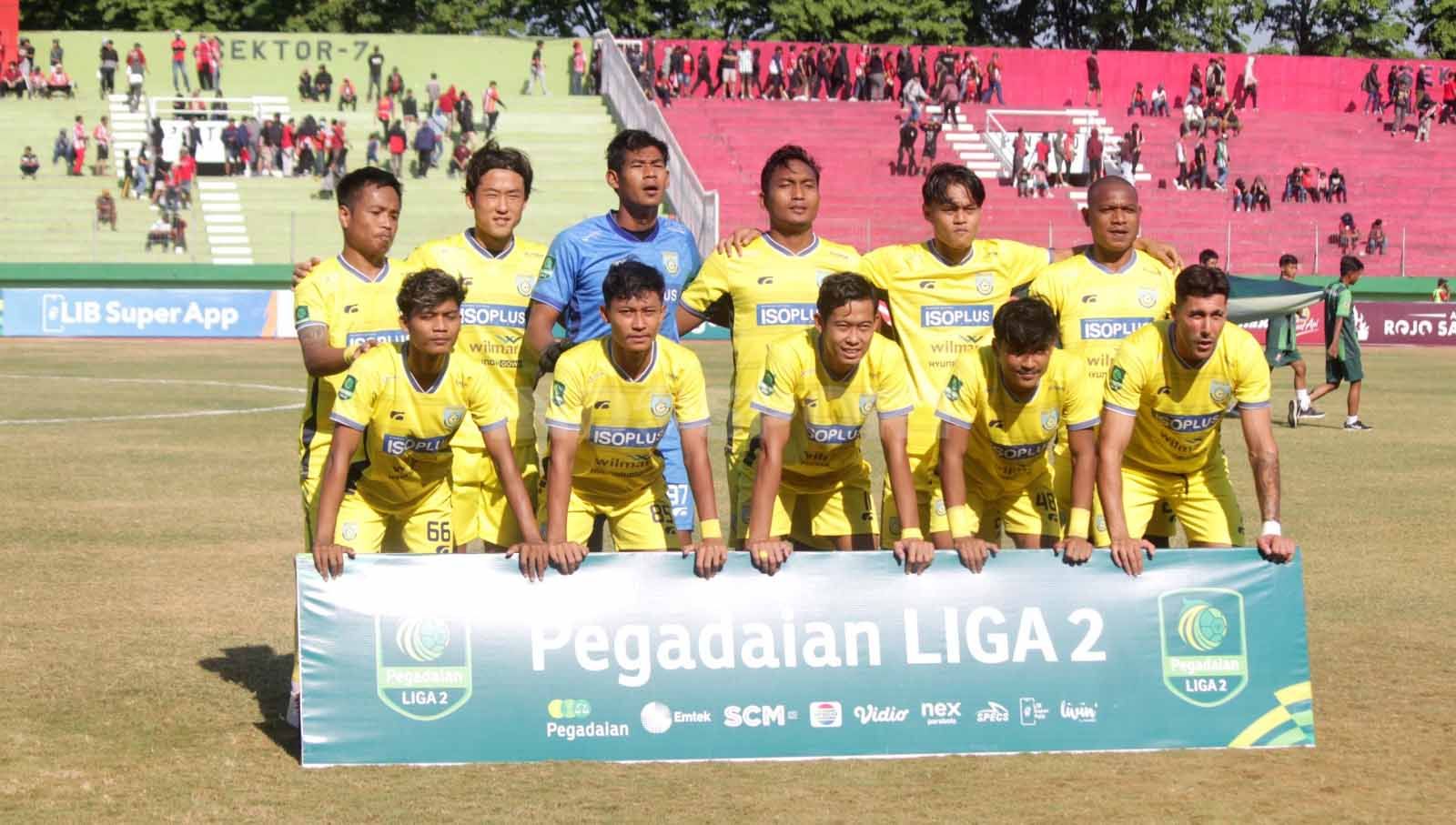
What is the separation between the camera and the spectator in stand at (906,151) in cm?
4994

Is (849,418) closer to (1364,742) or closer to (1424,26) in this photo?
(1364,742)

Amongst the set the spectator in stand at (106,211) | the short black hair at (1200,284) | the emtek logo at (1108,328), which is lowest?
the emtek logo at (1108,328)

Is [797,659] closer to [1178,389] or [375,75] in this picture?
[1178,389]

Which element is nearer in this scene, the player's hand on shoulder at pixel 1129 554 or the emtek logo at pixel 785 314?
the player's hand on shoulder at pixel 1129 554

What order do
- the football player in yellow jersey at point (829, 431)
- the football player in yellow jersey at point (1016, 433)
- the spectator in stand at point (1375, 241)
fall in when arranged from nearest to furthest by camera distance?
the football player in yellow jersey at point (829, 431)
the football player in yellow jersey at point (1016, 433)
the spectator in stand at point (1375, 241)

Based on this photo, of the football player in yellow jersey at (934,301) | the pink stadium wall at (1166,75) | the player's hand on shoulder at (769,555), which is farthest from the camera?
the pink stadium wall at (1166,75)

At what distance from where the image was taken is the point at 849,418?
25.6 feet

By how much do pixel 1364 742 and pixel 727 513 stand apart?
7100mm

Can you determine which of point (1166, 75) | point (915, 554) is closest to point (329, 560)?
point (915, 554)

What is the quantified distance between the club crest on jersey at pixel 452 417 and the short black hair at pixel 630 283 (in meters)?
0.77

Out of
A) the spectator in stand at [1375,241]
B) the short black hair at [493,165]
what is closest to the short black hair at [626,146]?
the short black hair at [493,165]

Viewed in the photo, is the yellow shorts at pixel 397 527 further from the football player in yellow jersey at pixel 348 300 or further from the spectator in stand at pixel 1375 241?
the spectator in stand at pixel 1375 241

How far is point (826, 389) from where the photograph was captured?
7746 mm

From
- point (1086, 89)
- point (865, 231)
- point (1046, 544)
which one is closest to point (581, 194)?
point (865, 231)
